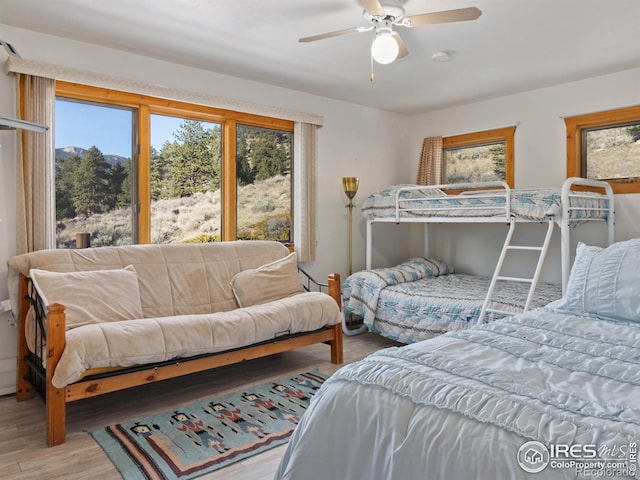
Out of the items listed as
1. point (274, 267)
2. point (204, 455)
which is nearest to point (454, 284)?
point (274, 267)

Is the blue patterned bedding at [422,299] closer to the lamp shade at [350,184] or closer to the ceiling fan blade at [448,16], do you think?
the lamp shade at [350,184]

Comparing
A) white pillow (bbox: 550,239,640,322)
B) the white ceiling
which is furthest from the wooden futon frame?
white pillow (bbox: 550,239,640,322)

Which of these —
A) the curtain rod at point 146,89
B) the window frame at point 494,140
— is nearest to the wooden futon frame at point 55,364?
the curtain rod at point 146,89

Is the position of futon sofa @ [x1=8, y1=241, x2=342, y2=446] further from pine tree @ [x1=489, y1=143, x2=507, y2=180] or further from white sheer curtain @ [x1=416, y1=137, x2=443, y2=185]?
pine tree @ [x1=489, y1=143, x2=507, y2=180]

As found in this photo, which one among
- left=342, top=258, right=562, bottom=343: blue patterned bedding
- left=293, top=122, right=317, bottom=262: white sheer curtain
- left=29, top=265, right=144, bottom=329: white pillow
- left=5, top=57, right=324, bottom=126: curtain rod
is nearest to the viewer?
left=29, top=265, right=144, bottom=329: white pillow

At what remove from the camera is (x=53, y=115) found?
3184mm

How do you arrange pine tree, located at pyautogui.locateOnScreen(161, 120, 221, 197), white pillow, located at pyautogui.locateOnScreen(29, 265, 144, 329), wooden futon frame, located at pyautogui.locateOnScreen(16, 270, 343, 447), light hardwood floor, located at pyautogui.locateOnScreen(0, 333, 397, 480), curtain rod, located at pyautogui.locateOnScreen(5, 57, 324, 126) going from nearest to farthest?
1. light hardwood floor, located at pyautogui.locateOnScreen(0, 333, 397, 480)
2. wooden futon frame, located at pyautogui.locateOnScreen(16, 270, 343, 447)
3. white pillow, located at pyautogui.locateOnScreen(29, 265, 144, 329)
4. curtain rod, located at pyautogui.locateOnScreen(5, 57, 324, 126)
5. pine tree, located at pyautogui.locateOnScreen(161, 120, 221, 197)

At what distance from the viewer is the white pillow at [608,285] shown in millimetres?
2217

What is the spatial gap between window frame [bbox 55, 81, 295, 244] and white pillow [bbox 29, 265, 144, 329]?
28.1 inches

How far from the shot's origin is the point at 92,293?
9.37ft

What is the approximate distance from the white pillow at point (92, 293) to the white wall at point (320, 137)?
591 mm

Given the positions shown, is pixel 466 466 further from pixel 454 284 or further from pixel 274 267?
→ pixel 454 284

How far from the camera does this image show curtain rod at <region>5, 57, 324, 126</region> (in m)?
3.04

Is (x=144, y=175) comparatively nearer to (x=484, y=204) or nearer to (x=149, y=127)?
(x=149, y=127)
